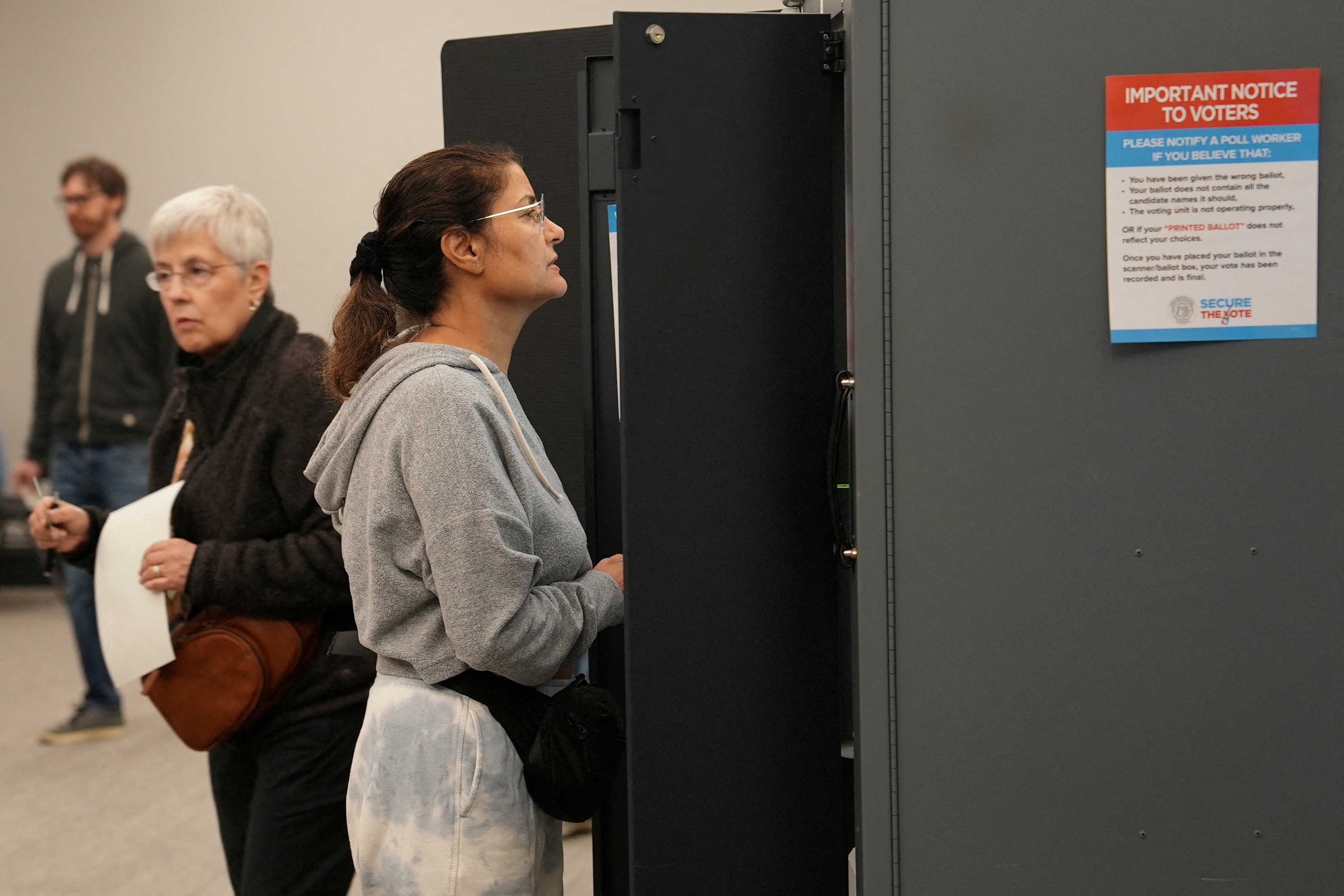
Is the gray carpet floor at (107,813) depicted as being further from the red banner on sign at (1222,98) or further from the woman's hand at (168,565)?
the red banner on sign at (1222,98)

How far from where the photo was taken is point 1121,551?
1199 mm

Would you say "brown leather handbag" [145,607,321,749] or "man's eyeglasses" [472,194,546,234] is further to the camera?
"brown leather handbag" [145,607,321,749]

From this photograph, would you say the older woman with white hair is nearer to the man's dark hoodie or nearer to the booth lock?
the booth lock

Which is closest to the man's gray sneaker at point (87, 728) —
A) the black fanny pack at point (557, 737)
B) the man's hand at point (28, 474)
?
the man's hand at point (28, 474)

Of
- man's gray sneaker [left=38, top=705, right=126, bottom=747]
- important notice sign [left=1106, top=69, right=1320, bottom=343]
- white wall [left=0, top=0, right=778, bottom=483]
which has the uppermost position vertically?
white wall [left=0, top=0, right=778, bottom=483]

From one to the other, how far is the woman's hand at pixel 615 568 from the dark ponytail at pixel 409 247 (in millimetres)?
380

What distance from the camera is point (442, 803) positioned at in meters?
1.28

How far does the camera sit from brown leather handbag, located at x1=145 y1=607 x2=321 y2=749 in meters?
1.67

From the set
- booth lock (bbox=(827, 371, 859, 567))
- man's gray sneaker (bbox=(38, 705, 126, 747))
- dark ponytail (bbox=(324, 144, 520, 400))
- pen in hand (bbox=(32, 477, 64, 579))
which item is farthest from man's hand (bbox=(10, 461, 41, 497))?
booth lock (bbox=(827, 371, 859, 567))

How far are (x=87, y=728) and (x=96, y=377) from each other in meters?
1.20

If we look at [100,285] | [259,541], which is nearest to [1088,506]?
[259,541]

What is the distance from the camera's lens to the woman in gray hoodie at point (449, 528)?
4.03ft

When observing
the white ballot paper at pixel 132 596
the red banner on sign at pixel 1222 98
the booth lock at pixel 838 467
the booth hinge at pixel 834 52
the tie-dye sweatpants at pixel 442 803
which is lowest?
the tie-dye sweatpants at pixel 442 803

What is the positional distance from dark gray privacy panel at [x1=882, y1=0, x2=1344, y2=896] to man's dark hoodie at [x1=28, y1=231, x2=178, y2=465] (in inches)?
132
